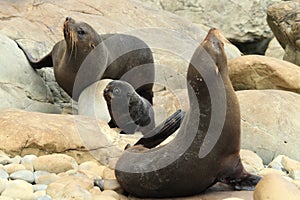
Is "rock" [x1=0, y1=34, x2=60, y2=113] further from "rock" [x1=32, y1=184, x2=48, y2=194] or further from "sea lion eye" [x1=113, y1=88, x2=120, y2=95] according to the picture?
"rock" [x1=32, y1=184, x2=48, y2=194]

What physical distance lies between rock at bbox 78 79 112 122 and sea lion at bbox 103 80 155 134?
0.69 ft

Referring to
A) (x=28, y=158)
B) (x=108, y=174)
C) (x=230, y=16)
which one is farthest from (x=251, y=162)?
(x=230, y=16)

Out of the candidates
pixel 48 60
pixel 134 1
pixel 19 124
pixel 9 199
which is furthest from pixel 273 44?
pixel 9 199

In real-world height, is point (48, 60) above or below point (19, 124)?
below

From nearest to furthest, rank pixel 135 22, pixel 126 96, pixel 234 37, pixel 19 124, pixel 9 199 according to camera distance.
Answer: pixel 9 199 → pixel 19 124 → pixel 126 96 → pixel 135 22 → pixel 234 37

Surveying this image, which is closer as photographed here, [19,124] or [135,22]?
[19,124]

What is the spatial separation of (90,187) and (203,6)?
10603 millimetres

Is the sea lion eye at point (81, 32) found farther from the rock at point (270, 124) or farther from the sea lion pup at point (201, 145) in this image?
the sea lion pup at point (201, 145)

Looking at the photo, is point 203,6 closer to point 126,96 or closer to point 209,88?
point 126,96

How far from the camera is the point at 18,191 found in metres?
3.90

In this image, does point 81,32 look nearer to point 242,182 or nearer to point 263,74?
point 263,74

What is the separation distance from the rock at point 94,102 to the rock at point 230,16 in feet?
24.7

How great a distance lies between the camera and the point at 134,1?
10.9 meters

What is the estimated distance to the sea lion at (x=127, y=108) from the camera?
6.29 m
